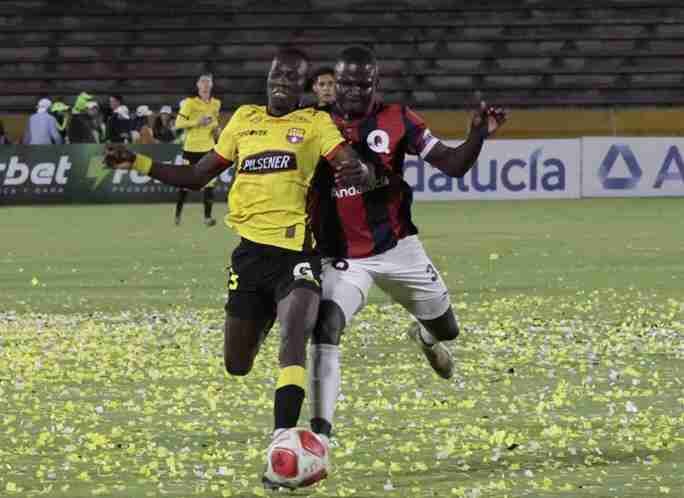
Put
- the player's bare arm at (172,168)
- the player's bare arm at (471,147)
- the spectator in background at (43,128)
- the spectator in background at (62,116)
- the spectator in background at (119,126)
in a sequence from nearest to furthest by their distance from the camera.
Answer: the player's bare arm at (172,168) → the player's bare arm at (471,147) → the spectator in background at (43,128) → the spectator in background at (119,126) → the spectator in background at (62,116)

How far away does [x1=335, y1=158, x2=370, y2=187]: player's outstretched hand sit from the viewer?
8641mm

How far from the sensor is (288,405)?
26.7 ft

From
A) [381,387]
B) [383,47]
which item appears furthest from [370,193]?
[383,47]

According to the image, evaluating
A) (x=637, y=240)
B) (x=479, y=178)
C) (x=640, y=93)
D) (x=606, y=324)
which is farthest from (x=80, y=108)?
(x=606, y=324)

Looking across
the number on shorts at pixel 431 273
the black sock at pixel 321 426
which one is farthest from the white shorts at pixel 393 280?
the black sock at pixel 321 426

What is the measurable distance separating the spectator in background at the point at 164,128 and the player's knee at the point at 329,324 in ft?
100

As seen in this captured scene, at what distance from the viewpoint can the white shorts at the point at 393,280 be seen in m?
9.11

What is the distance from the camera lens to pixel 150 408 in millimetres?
10492

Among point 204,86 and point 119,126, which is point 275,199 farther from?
point 119,126

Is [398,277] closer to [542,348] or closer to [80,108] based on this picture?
[542,348]

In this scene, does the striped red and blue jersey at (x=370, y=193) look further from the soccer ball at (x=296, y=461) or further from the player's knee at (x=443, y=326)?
the soccer ball at (x=296, y=461)

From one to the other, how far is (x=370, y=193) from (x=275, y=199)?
0.92 metres

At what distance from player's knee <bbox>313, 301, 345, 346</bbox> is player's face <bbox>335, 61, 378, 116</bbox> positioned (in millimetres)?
1132

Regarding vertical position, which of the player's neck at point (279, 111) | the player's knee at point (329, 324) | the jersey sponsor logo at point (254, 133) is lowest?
the player's knee at point (329, 324)
